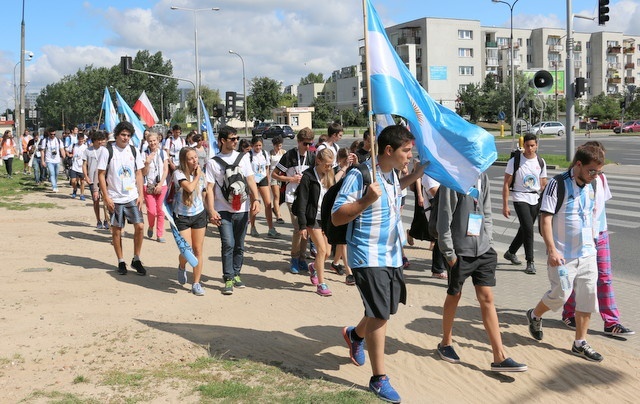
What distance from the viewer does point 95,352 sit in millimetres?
5598

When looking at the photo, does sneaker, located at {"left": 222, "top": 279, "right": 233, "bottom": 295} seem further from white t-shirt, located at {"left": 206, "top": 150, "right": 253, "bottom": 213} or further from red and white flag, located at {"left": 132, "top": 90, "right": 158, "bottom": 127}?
red and white flag, located at {"left": 132, "top": 90, "right": 158, "bottom": 127}

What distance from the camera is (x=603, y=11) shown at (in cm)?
2317

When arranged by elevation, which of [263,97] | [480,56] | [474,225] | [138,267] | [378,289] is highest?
[480,56]

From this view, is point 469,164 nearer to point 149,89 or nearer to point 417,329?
point 417,329

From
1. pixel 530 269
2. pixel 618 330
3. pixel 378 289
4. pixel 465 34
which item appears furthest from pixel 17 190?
pixel 465 34

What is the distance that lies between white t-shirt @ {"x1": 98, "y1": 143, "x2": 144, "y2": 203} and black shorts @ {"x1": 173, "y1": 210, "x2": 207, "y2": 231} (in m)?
1.20

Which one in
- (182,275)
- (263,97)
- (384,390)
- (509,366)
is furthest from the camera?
(263,97)

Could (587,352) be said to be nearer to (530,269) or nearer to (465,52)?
(530,269)

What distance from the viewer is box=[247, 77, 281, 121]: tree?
88625mm

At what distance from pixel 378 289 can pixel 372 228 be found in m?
0.42

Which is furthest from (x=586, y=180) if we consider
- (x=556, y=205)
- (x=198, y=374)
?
(x=198, y=374)

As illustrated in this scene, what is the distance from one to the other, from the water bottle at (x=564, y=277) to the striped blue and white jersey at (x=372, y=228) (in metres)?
1.57

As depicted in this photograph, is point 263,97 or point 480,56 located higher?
point 480,56

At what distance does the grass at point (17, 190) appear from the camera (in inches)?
643
